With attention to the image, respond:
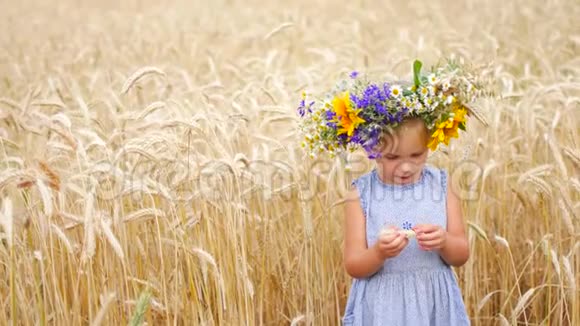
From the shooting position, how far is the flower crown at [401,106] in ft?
8.56

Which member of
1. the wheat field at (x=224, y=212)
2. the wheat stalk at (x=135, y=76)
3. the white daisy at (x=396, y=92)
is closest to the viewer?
the white daisy at (x=396, y=92)

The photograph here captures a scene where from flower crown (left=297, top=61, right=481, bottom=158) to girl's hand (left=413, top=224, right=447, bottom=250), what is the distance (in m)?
0.29

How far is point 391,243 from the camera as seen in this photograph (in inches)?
98.6

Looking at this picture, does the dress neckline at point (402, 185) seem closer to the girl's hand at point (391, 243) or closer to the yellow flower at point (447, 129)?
the yellow flower at point (447, 129)

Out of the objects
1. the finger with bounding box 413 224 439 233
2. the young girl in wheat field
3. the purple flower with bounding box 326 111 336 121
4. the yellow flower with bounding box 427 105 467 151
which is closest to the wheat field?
the yellow flower with bounding box 427 105 467 151

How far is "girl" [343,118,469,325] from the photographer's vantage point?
2.70m

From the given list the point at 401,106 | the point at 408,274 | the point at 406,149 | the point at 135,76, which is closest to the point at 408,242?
the point at 408,274

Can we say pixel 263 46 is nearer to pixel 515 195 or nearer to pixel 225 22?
pixel 225 22

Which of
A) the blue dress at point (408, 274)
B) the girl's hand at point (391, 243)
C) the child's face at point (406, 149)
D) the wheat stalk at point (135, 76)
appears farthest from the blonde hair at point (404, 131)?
the wheat stalk at point (135, 76)

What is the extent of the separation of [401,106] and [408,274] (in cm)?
62

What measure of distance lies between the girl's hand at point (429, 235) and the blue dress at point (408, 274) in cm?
20

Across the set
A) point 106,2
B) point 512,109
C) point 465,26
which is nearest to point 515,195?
point 512,109

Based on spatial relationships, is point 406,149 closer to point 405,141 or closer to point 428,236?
point 405,141

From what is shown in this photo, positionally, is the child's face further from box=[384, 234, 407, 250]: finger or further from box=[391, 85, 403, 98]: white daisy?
box=[384, 234, 407, 250]: finger
